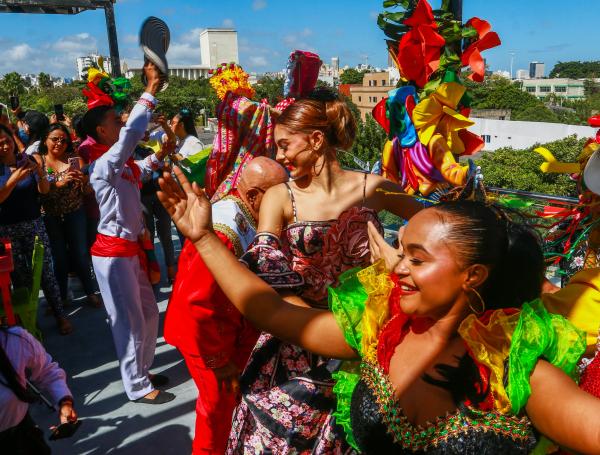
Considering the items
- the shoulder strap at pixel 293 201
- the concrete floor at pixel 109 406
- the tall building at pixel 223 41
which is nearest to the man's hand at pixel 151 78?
the shoulder strap at pixel 293 201

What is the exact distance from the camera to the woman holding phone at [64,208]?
160 inches

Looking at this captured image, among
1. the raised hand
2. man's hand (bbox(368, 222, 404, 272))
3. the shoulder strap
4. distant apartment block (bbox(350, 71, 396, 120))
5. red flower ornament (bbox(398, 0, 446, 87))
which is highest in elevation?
distant apartment block (bbox(350, 71, 396, 120))

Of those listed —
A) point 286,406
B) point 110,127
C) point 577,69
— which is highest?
point 577,69

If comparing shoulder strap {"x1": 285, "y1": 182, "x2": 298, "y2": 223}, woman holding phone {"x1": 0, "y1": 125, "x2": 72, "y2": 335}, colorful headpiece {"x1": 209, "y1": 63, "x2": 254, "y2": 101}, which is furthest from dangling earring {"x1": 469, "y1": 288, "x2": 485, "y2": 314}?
woman holding phone {"x1": 0, "y1": 125, "x2": 72, "y2": 335}

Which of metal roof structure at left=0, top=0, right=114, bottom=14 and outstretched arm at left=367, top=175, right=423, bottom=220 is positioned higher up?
metal roof structure at left=0, top=0, right=114, bottom=14

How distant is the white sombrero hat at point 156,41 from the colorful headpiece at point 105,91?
124 cm

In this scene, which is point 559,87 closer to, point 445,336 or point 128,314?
point 128,314

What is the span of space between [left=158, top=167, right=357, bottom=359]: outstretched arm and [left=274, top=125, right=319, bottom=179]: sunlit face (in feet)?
2.22

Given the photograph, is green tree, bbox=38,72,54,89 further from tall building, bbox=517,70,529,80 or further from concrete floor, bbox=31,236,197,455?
tall building, bbox=517,70,529,80

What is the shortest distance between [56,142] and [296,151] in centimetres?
303

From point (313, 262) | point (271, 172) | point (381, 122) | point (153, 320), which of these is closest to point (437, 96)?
point (381, 122)

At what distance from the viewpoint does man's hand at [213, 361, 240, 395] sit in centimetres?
198

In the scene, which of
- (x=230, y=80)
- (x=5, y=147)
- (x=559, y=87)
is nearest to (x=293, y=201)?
(x=230, y=80)

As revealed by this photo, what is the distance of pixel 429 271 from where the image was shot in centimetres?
113
